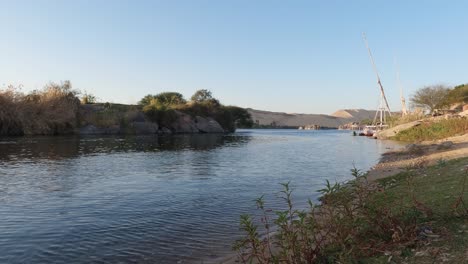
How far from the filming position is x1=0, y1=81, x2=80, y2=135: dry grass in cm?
5781

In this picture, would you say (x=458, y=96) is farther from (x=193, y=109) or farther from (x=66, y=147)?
(x=66, y=147)

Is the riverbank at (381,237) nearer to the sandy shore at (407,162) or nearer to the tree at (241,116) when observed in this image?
the sandy shore at (407,162)

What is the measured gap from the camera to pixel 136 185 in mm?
16500

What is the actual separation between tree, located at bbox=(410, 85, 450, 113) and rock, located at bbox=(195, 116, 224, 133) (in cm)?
5147

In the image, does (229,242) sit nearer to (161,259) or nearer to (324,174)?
(161,259)

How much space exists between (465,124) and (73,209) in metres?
42.3

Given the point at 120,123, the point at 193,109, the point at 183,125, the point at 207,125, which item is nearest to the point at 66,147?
the point at 120,123

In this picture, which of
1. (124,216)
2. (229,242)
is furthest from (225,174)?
(229,242)

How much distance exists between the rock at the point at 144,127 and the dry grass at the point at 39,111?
1231cm

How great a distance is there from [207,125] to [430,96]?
186 ft

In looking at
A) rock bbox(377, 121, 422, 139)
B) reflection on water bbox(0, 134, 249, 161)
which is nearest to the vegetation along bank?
reflection on water bbox(0, 134, 249, 161)

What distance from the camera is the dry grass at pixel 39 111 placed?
5781 cm

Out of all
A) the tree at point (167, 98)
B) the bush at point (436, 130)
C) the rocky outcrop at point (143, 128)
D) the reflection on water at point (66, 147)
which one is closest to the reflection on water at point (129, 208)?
the reflection on water at point (66, 147)

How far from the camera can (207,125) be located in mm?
100250
